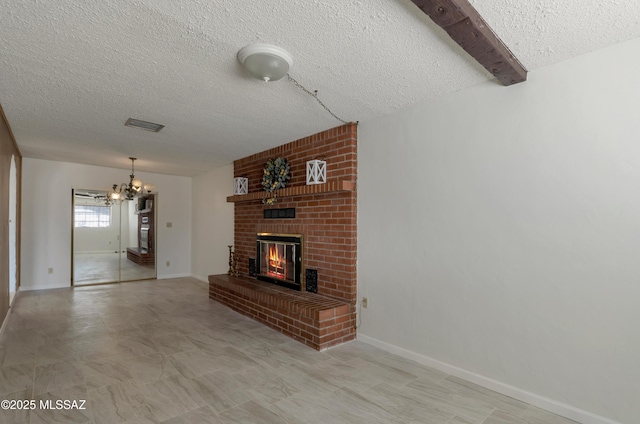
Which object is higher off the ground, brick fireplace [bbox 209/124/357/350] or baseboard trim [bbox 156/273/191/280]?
brick fireplace [bbox 209/124/357/350]

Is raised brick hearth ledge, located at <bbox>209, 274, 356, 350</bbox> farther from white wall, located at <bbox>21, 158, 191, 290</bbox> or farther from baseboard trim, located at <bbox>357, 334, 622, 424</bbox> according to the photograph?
white wall, located at <bbox>21, 158, 191, 290</bbox>

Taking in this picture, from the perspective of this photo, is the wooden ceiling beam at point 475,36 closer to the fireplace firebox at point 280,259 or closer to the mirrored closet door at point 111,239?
the fireplace firebox at point 280,259

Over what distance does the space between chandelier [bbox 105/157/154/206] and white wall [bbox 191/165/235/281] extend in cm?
104

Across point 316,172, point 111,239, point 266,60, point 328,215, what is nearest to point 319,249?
point 328,215

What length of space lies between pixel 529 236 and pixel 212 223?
17.7ft

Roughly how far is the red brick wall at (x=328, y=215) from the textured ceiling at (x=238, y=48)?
31cm

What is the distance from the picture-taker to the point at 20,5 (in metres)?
1.51

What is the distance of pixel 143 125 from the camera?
3385 mm

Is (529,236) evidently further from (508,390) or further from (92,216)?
(92,216)

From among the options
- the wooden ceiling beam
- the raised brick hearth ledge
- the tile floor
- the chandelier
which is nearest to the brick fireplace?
the raised brick hearth ledge

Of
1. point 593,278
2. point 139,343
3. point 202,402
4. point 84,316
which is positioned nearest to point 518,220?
point 593,278

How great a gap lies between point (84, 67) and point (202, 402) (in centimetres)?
237

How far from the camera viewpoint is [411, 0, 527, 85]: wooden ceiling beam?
1428mm

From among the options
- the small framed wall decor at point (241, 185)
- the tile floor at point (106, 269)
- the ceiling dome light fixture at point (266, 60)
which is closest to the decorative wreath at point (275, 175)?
the small framed wall decor at point (241, 185)
